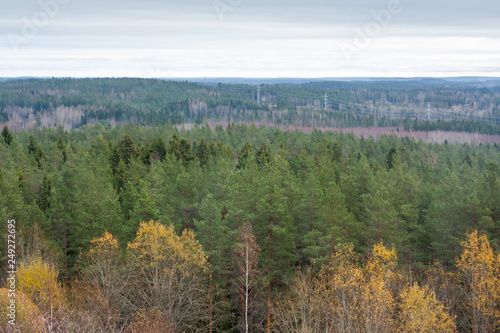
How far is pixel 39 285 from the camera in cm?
3269

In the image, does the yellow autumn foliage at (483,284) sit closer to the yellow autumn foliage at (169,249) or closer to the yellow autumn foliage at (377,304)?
the yellow autumn foliage at (377,304)

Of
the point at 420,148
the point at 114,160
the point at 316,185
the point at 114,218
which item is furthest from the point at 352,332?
the point at 420,148

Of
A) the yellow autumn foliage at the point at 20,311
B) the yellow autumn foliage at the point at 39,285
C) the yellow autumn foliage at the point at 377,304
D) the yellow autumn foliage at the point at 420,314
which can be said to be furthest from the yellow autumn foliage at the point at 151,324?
the yellow autumn foliage at the point at 420,314

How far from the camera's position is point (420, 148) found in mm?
138750

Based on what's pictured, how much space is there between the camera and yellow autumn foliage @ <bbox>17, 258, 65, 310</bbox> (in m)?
32.2

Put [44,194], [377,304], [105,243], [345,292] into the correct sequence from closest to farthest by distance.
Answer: [377,304] → [345,292] → [105,243] → [44,194]

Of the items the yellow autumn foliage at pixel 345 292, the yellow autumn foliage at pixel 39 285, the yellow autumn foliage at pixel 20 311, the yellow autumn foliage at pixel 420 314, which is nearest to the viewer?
the yellow autumn foliage at pixel 20 311

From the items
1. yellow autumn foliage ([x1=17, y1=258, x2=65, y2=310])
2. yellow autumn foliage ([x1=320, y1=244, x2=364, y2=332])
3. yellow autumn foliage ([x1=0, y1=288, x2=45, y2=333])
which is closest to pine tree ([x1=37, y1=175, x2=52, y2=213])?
yellow autumn foliage ([x1=17, y1=258, x2=65, y2=310])

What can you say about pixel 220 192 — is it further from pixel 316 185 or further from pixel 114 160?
pixel 114 160

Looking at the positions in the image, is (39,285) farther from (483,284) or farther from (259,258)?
(483,284)

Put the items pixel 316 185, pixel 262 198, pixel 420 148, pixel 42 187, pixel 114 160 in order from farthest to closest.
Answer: pixel 420 148
pixel 114 160
pixel 42 187
pixel 316 185
pixel 262 198

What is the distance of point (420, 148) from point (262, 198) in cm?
10684

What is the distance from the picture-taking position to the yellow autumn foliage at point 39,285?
106 feet

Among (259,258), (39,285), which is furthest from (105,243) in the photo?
(259,258)
